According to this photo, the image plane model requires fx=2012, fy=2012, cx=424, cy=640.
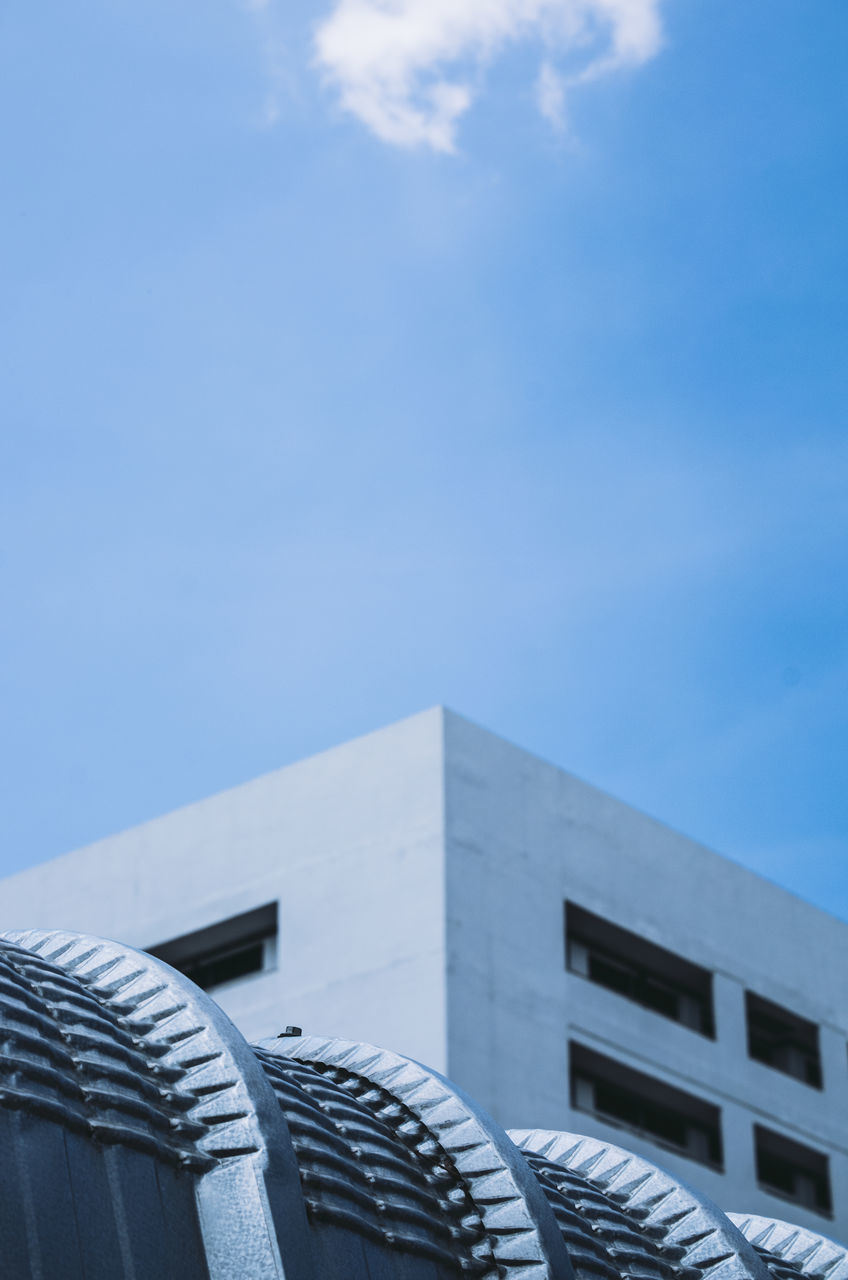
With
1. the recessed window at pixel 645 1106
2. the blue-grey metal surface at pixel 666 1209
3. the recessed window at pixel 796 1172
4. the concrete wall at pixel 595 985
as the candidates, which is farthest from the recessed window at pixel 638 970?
the blue-grey metal surface at pixel 666 1209

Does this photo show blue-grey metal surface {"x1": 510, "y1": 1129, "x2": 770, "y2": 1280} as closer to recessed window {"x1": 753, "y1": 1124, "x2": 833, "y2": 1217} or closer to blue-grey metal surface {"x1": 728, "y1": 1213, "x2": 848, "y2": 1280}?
blue-grey metal surface {"x1": 728, "y1": 1213, "x2": 848, "y2": 1280}

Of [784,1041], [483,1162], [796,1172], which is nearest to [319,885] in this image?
[784,1041]

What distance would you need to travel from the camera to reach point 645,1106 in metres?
42.0

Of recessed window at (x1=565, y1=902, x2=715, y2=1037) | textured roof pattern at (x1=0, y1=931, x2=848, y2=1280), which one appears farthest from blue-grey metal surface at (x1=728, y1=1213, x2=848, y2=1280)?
recessed window at (x1=565, y1=902, x2=715, y2=1037)

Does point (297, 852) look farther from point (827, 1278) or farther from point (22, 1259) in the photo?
point (22, 1259)

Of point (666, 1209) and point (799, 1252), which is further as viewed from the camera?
point (799, 1252)

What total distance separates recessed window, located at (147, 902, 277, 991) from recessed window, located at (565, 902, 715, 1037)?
20.2 ft

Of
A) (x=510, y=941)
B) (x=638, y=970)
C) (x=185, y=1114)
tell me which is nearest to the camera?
(x=185, y=1114)

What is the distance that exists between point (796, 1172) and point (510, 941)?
11113mm

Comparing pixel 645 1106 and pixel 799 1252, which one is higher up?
pixel 645 1106

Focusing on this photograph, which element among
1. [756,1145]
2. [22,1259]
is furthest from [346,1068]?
[756,1145]

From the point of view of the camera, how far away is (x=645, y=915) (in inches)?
1668

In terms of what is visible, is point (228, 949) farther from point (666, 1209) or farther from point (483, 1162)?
point (483, 1162)

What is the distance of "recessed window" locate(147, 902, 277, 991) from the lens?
41.0 meters
